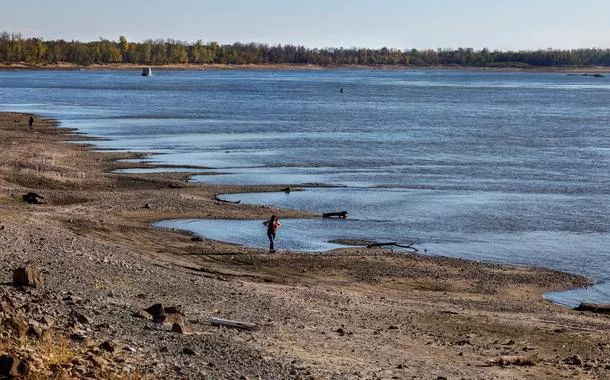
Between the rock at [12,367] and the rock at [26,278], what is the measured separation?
6008 millimetres

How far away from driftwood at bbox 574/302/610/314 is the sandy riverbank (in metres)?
0.52

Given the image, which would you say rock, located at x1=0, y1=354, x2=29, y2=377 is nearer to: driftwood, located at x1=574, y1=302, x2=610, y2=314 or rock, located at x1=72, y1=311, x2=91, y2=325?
rock, located at x1=72, y1=311, x2=91, y2=325

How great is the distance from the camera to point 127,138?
7069 cm

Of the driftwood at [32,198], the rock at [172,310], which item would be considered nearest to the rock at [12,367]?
the rock at [172,310]

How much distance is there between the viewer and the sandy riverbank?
15828mm

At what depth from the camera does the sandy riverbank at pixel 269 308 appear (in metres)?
15.8

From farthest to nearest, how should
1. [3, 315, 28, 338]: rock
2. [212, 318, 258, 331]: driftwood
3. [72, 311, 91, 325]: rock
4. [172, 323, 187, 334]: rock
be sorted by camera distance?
1. [212, 318, 258, 331]: driftwood
2. [172, 323, 187, 334]: rock
3. [72, 311, 91, 325]: rock
4. [3, 315, 28, 338]: rock

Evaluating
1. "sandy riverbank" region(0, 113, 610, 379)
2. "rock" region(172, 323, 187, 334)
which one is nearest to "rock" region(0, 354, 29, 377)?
"sandy riverbank" region(0, 113, 610, 379)

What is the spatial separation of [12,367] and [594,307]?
56.8 feet

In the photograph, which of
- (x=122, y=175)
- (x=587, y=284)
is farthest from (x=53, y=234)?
(x=122, y=175)

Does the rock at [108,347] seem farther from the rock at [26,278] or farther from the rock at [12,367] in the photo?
the rock at [26,278]

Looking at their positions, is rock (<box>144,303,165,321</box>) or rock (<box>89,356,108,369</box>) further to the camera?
rock (<box>144,303,165,321</box>)

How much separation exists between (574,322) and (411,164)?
3577cm

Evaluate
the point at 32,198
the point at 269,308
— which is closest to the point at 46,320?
the point at 269,308
